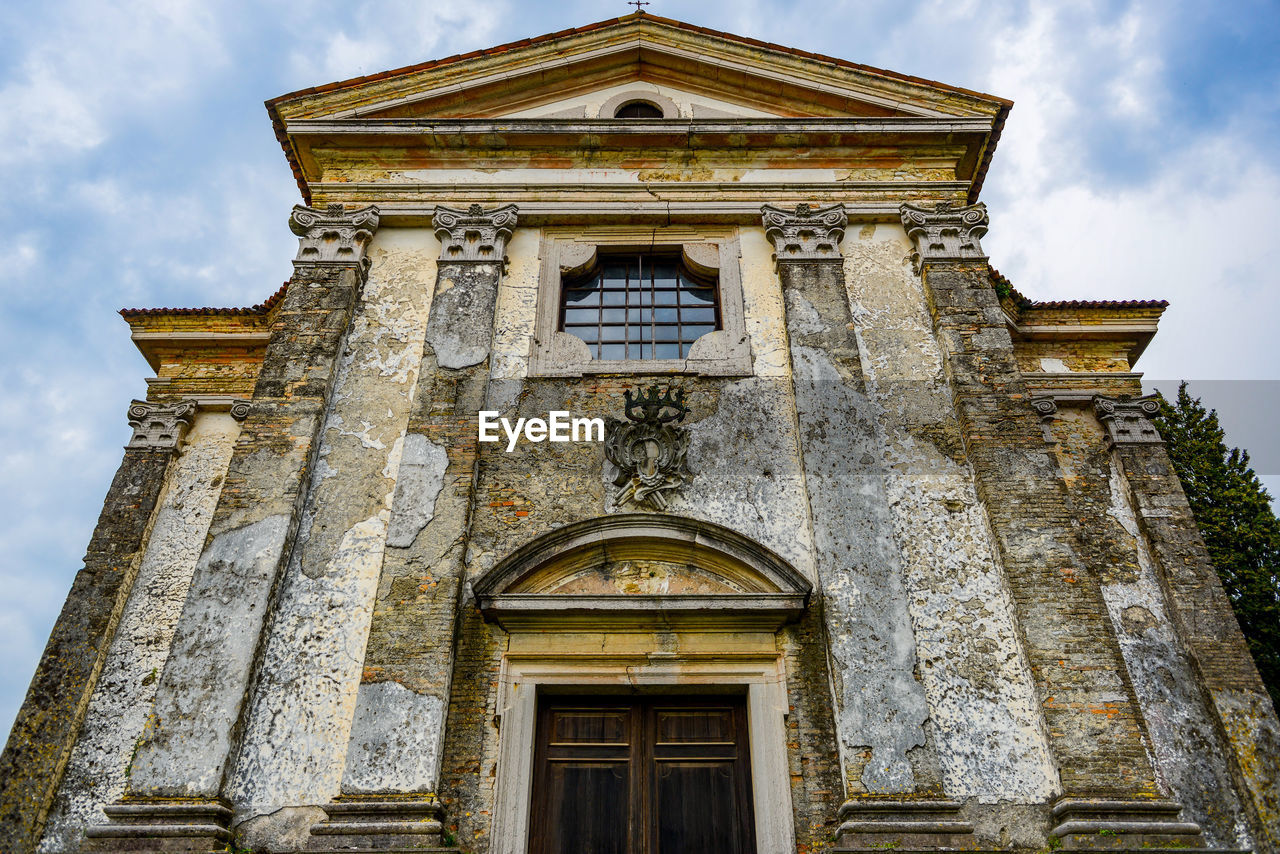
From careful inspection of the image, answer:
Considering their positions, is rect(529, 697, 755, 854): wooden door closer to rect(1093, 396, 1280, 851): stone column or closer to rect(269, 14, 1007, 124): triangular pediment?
rect(1093, 396, 1280, 851): stone column

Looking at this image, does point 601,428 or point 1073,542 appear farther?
point 601,428

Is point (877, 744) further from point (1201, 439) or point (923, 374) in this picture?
point (1201, 439)

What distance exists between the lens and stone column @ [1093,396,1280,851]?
6.97 meters

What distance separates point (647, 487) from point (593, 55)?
578 cm

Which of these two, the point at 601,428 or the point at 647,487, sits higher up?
the point at 601,428

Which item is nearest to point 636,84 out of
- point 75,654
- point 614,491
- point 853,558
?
point 614,491

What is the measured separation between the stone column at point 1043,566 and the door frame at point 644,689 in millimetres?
1917

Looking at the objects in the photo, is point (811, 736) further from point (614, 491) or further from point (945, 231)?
point (945, 231)

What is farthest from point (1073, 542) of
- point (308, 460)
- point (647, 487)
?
point (308, 460)

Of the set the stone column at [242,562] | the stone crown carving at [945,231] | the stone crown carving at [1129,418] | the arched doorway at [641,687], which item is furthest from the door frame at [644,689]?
the stone crown carving at [1129,418]

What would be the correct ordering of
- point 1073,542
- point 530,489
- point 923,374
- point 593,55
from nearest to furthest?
point 1073,542 → point 530,489 → point 923,374 → point 593,55

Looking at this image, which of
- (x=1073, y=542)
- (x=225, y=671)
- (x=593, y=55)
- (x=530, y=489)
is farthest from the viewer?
(x=593, y=55)

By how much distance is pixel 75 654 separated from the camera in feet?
26.9

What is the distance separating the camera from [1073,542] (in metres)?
7.31
